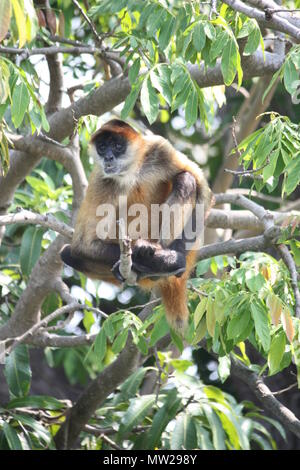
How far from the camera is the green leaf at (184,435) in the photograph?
242 inches

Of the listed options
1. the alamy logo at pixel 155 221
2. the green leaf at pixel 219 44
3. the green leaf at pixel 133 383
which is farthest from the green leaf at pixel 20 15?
the green leaf at pixel 133 383

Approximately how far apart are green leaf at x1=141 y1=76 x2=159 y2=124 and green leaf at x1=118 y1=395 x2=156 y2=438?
298cm

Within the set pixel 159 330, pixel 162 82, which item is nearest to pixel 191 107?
pixel 162 82

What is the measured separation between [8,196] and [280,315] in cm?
309

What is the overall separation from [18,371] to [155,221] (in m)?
1.88

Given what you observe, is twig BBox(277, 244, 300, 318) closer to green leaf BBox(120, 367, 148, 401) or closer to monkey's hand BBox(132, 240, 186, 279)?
monkey's hand BBox(132, 240, 186, 279)

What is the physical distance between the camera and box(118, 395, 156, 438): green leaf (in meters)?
6.25

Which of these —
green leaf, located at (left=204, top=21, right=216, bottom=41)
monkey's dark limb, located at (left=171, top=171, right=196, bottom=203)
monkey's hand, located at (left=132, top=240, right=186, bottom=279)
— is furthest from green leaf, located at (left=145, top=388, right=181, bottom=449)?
green leaf, located at (left=204, top=21, right=216, bottom=41)

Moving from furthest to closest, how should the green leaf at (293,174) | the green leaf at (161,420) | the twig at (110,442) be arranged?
the twig at (110,442)
the green leaf at (161,420)
the green leaf at (293,174)

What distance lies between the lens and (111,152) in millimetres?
5500

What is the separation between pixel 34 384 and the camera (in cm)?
979

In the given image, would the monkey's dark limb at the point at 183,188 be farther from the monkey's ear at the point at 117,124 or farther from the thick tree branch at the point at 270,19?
the thick tree branch at the point at 270,19

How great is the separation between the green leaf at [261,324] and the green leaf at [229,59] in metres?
1.18
